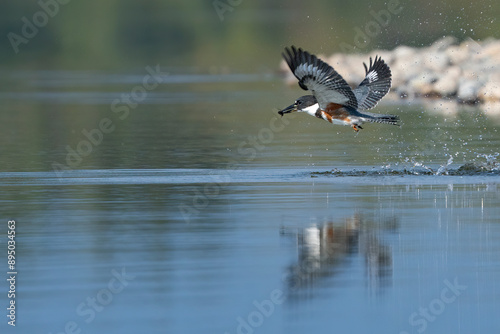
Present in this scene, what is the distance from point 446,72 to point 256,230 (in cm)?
A: 2001

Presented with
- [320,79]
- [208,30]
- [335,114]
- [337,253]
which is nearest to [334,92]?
[335,114]

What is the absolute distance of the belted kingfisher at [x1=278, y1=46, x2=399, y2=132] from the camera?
485 inches

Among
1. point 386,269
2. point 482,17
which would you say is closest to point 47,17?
point 482,17

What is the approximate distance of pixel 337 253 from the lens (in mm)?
8898

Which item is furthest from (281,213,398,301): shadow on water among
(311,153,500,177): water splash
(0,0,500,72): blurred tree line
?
(0,0,500,72): blurred tree line

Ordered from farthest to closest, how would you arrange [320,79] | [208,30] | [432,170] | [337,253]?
[208,30]
[432,170]
[320,79]
[337,253]

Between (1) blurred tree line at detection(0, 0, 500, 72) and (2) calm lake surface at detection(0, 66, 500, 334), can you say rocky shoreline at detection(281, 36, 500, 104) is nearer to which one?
(2) calm lake surface at detection(0, 66, 500, 334)

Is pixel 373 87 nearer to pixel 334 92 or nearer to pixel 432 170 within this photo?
pixel 432 170

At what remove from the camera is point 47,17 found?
79875 millimetres

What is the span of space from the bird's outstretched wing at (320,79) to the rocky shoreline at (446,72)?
1382cm

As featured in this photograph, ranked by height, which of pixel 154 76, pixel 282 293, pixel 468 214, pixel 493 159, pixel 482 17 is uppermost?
pixel 482 17

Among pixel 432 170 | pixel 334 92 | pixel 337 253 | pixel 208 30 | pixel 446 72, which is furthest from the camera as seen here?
pixel 208 30

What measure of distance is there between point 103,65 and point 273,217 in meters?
39.8

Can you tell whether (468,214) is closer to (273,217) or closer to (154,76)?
(273,217)
